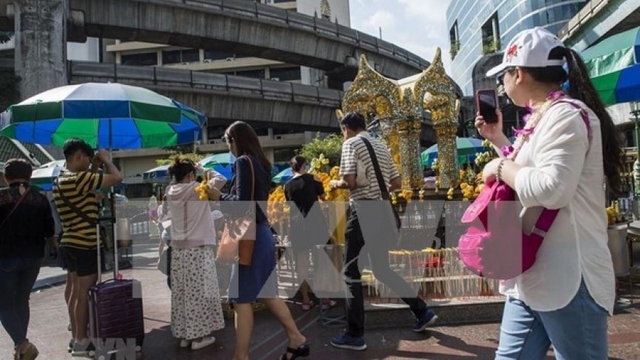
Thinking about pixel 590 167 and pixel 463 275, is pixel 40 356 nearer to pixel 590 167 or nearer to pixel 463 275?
pixel 463 275

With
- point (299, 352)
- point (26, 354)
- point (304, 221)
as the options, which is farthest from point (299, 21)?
point (299, 352)

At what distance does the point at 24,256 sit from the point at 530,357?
407 centimetres

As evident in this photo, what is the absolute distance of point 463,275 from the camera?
212 inches

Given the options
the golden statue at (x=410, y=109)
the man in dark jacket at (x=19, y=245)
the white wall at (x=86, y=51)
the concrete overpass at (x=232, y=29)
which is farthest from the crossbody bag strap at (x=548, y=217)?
the white wall at (x=86, y=51)

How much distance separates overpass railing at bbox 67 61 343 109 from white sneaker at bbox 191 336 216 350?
48.2 ft

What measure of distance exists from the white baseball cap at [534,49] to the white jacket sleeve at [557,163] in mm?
215

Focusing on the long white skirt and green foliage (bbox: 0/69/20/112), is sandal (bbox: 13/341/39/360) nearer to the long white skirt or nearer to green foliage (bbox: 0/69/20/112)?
the long white skirt

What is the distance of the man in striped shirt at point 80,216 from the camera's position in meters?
4.24

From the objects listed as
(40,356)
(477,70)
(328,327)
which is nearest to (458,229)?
(328,327)

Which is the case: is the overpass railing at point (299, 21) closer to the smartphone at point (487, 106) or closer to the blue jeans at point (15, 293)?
the blue jeans at point (15, 293)

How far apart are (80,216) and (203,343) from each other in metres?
1.60

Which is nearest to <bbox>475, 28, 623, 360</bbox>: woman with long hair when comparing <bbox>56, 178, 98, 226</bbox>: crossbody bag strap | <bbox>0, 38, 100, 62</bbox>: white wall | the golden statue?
<bbox>56, 178, 98, 226</bbox>: crossbody bag strap

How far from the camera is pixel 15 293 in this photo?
428 cm

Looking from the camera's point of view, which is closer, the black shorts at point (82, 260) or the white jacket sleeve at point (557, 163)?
the white jacket sleeve at point (557, 163)
